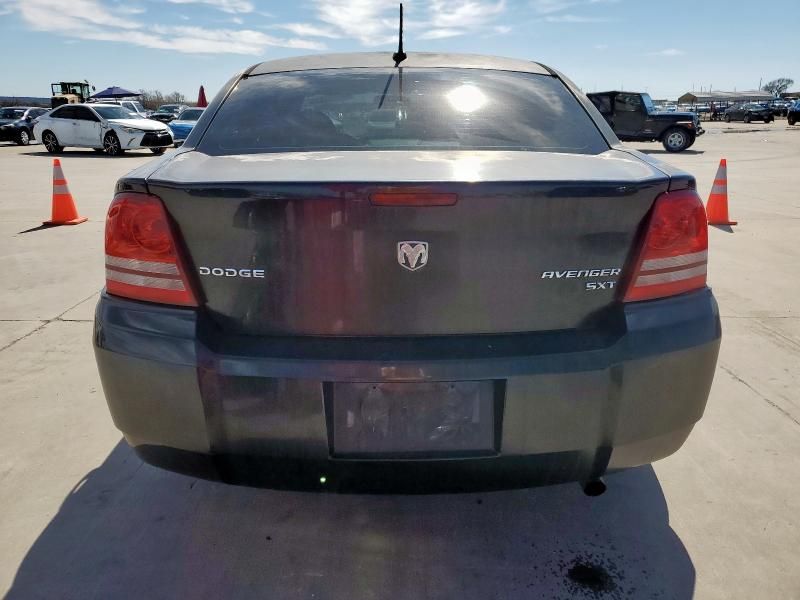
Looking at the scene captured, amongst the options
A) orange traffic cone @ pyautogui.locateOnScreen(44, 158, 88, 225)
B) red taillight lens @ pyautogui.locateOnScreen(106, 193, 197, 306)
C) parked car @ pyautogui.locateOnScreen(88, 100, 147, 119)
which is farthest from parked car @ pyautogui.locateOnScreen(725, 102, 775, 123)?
red taillight lens @ pyautogui.locateOnScreen(106, 193, 197, 306)

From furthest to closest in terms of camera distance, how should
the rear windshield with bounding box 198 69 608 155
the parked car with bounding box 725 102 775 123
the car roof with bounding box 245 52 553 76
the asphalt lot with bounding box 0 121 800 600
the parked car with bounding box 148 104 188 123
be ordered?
1. the parked car with bounding box 725 102 775 123
2. the parked car with bounding box 148 104 188 123
3. the car roof with bounding box 245 52 553 76
4. the rear windshield with bounding box 198 69 608 155
5. the asphalt lot with bounding box 0 121 800 600

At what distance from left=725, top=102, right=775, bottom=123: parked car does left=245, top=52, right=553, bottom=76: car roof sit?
52.0 metres

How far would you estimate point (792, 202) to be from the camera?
9.09 m

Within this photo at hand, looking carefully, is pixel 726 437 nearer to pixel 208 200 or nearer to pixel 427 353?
pixel 427 353

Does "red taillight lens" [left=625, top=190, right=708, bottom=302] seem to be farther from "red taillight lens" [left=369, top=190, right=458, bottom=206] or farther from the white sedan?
the white sedan

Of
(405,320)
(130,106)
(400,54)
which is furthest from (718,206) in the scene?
(130,106)

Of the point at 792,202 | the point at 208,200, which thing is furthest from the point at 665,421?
the point at 792,202

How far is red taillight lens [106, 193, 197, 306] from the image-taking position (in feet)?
5.41

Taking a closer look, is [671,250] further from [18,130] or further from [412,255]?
[18,130]

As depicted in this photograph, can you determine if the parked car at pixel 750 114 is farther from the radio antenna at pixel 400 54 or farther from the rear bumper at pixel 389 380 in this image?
the rear bumper at pixel 389 380

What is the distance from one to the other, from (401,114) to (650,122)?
20.0 m

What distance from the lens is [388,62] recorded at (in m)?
2.63

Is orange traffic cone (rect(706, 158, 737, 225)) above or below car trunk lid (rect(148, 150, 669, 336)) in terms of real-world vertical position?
below

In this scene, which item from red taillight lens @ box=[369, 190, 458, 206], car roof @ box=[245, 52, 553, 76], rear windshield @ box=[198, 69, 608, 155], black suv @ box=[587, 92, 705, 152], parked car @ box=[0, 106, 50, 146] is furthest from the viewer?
parked car @ box=[0, 106, 50, 146]
